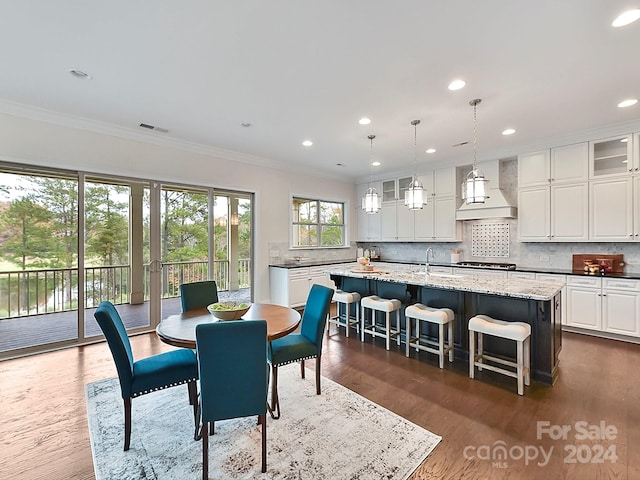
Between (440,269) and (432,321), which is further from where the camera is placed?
(440,269)

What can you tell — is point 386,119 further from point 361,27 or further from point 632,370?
point 632,370

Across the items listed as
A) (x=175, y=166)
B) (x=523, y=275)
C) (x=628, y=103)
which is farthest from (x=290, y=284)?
(x=628, y=103)

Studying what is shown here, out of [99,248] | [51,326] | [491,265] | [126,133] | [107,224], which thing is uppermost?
[126,133]

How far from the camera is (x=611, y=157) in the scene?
4.20m

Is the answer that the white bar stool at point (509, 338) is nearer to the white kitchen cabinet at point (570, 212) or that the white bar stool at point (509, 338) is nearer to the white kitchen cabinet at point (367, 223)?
the white kitchen cabinet at point (570, 212)

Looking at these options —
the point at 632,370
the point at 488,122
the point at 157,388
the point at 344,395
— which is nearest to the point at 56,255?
the point at 157,388

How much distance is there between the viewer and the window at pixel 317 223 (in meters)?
6.54

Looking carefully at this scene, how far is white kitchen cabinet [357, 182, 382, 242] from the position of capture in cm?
723

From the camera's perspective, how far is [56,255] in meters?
3.93

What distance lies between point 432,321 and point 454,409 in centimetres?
92

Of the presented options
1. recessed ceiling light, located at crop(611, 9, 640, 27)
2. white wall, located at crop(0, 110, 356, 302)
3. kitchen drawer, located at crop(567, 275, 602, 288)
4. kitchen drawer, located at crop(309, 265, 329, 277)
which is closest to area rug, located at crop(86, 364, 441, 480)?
white wall, located at crop(0, 110, 356, 302)

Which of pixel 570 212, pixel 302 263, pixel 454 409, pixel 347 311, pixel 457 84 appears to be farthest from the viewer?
pixel 302 263

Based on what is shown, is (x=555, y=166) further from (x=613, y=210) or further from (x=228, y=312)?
(x=228, y=312)

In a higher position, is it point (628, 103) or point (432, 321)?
point (628, 103)
